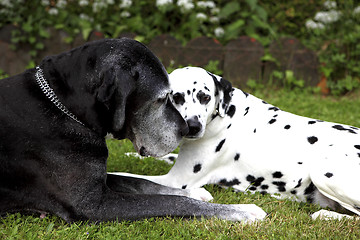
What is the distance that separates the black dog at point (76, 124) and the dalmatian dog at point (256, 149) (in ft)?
2.20

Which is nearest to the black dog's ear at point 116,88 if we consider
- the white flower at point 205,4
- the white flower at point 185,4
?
the white flower at point 185,4

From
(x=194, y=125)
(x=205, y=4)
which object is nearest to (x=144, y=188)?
(x=194, y=125)

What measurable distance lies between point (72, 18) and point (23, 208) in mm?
6204

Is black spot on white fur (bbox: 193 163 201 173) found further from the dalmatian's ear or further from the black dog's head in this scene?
the black dog's head

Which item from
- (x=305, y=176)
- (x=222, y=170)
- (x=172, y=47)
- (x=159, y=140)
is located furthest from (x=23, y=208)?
(x=172, y=47)

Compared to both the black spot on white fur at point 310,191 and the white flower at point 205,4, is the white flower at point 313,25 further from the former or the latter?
the black spot on white fur at point 310,191

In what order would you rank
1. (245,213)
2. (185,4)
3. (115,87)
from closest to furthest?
(115,87), (245,213), (185,4)

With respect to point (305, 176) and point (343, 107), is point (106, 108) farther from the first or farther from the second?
point (343, 107)

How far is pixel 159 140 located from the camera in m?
3.95

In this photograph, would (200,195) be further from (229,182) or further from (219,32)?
(219,32)

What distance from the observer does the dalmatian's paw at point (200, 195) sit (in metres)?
4.31

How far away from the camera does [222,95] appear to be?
4.56 metres

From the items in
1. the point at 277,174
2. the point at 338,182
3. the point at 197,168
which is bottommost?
the point at 197,168

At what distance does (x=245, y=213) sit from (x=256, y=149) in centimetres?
81
